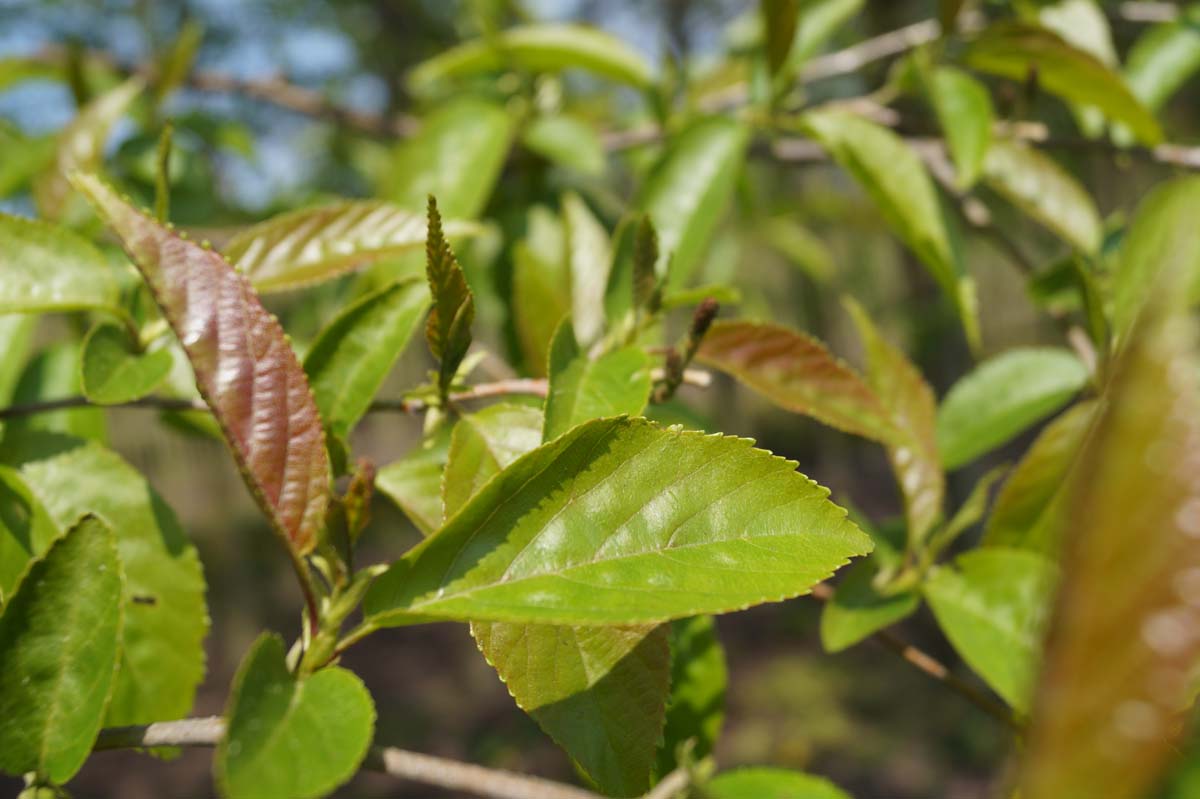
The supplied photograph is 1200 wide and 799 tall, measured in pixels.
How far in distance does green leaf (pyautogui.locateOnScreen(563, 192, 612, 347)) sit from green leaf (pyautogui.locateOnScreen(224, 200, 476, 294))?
0.21 meters

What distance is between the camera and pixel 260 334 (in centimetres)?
56

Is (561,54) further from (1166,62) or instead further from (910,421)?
(1166,62)

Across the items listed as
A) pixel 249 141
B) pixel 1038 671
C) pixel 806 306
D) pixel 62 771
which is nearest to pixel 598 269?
pixel 62 771

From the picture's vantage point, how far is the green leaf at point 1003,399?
41.5 inches

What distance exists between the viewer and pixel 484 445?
636 millimetres

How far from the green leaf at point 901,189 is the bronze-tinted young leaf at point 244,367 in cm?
77

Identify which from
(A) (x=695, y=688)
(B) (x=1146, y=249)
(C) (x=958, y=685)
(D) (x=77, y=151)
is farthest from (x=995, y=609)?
(D) (x=77, y=151)

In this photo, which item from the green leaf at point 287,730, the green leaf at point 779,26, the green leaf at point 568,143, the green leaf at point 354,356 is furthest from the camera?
the green leaf at point 568,143

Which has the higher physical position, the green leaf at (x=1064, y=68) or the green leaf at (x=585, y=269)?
the green leaf at (x=1064, y=68)

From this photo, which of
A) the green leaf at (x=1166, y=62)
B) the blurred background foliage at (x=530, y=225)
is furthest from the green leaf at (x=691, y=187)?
the green leaf at (x=1166, y=62)

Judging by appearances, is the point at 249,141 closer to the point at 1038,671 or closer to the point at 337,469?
the point at 337,469

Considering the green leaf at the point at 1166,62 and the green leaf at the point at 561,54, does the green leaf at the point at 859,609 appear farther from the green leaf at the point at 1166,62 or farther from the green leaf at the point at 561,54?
the green leaf at the point at 1166,62

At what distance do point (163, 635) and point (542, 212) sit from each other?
0.89m

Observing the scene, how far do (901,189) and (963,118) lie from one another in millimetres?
134
